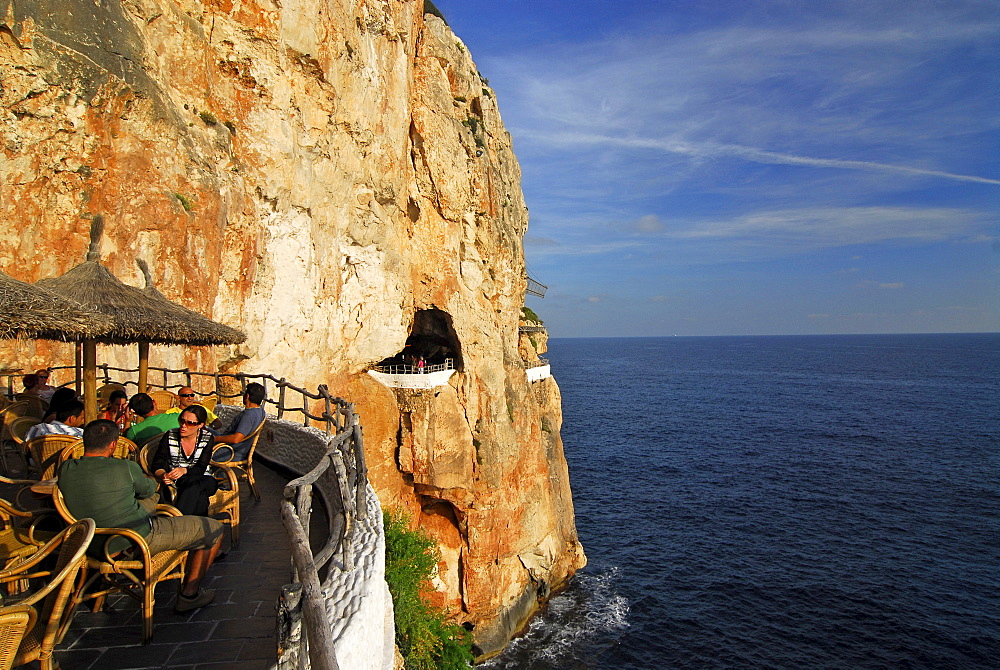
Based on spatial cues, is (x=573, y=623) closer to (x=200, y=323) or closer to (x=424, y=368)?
(x=424, y=368)

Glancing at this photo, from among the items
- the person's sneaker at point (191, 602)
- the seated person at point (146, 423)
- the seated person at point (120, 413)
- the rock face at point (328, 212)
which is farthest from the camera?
the rock face at point (328, 212)

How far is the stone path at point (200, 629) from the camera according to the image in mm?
4168

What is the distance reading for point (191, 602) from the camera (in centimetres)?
483

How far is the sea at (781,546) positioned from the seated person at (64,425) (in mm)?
19270

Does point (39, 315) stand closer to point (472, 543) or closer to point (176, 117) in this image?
point (176, 117)

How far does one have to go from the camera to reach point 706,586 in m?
25.6

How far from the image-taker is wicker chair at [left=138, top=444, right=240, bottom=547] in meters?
6.19

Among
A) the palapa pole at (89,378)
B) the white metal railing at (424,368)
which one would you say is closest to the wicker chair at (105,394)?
the palapa pole at (89,378)

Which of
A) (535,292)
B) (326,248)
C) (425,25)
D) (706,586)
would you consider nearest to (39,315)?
(326,248)

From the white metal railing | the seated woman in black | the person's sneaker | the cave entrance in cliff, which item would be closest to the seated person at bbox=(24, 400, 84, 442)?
the seated woman in black

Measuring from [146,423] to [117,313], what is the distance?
1570mm

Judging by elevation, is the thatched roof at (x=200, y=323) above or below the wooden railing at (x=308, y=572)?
above

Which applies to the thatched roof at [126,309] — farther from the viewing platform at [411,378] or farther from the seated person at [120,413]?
the viewing platform at [411,378]

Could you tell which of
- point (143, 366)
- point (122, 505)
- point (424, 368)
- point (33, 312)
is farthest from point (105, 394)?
point (424, 368)
